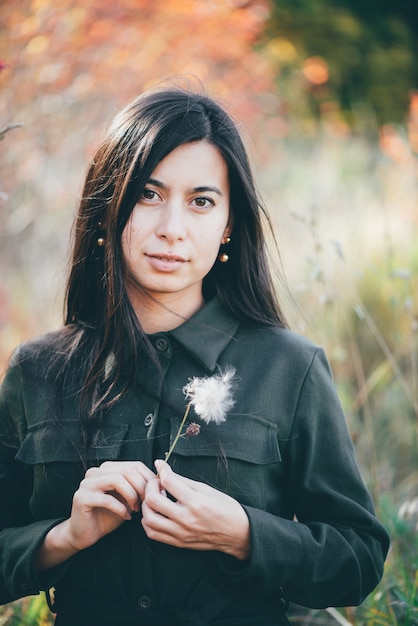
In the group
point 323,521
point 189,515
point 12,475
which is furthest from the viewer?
point 12,475

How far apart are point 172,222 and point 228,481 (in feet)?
2.50

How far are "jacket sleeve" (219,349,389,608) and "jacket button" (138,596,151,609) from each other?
283mm

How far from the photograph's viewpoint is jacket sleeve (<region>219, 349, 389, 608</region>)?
195 centimetres

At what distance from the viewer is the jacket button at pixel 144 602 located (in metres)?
1.96

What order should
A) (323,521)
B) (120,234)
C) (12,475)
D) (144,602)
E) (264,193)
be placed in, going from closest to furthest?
(144,602) < (323,521) < (120,234) < (12,475) < (264,193)

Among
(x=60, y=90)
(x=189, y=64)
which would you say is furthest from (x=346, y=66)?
(x=60, y=90)

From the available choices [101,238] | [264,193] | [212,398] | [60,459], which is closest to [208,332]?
[212,398]

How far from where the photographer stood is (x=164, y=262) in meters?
2.09

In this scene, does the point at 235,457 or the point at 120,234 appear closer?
the point at 235,457

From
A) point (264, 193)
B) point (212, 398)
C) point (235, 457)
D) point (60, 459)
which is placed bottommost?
point (60, 459)

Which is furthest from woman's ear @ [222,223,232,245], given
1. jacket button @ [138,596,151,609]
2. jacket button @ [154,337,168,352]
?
jacket button @ [138,596,151,609]

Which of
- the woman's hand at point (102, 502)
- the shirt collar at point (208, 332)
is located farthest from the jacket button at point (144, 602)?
the shirt collar at point (208, 332)

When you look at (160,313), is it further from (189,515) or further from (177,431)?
(189,515)

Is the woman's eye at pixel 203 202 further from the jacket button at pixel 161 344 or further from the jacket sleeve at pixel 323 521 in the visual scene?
the jacket sleeve at pixel 323 521
